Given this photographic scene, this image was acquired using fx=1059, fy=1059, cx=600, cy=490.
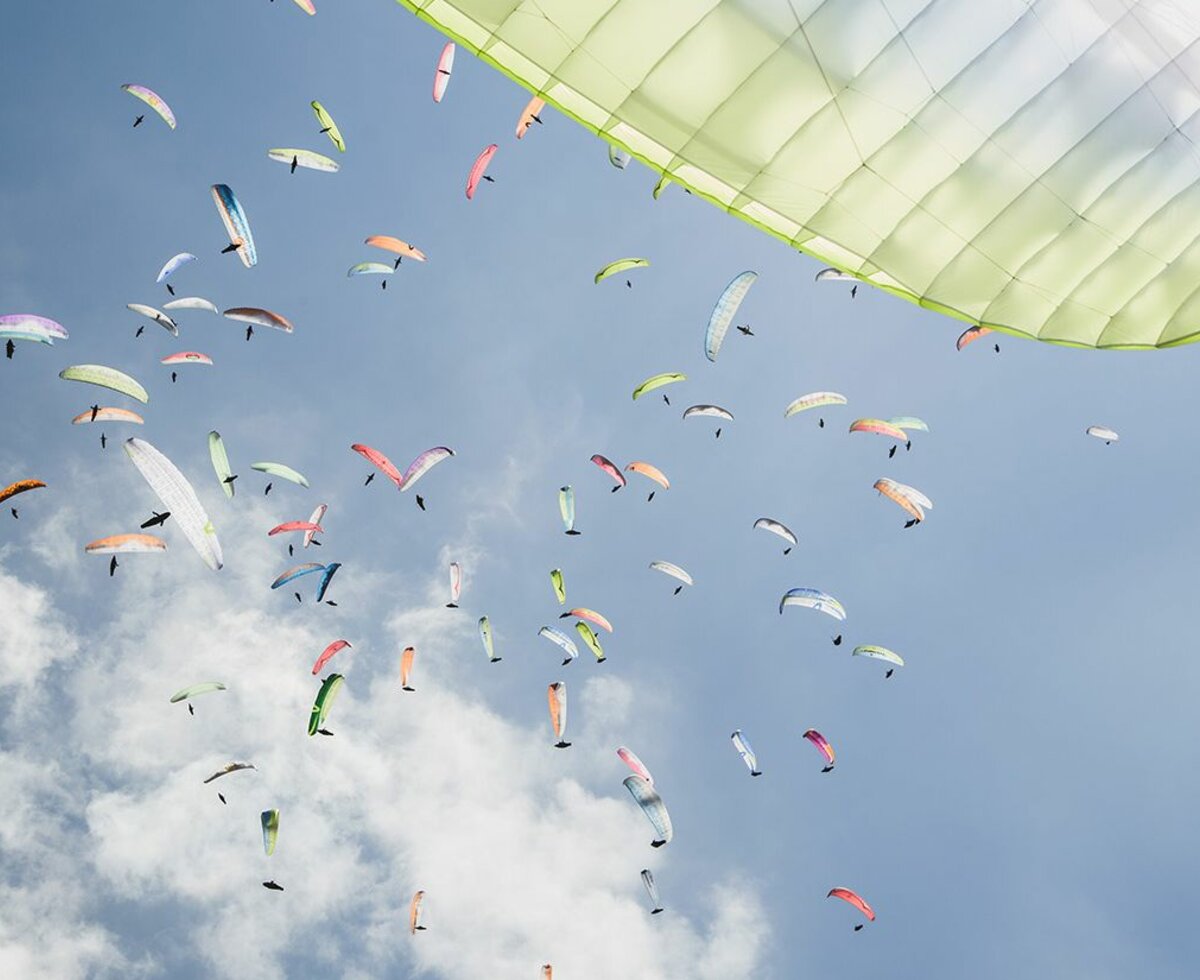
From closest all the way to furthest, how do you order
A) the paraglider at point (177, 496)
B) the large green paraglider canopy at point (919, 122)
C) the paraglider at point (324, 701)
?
1. the large green paraglider canopy at point (919, 122)
2. the paraglider at point (177, 496)
3. the paraglider at point (324, 701)

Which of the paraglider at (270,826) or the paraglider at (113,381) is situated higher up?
the paraglider at (113,381)

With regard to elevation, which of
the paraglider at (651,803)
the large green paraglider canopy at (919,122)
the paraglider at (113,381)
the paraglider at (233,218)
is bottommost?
the paraglider at (651,803)

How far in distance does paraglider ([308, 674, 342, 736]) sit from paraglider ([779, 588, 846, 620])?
26.6 ft

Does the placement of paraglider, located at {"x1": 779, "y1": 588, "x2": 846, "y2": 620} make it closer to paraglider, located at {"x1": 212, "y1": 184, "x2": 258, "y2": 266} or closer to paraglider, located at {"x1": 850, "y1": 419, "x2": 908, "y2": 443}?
paraglider, located at {"x1": 850, "y1": 419, "x2": 908, "y2": 443}

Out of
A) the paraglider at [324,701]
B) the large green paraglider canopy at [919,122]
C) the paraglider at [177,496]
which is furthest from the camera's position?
the paraglider at [324,701]

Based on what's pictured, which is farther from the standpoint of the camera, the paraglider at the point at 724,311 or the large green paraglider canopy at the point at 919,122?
the paraglider at the point at 724,311

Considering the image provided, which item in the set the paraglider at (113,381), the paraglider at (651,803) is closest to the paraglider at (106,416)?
the paraglider at (113,381)

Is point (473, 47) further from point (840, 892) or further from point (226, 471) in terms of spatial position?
point (840, 892)

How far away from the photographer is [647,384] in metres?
18.3

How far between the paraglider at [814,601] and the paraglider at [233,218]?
423 inches

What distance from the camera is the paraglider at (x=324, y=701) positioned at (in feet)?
59.1

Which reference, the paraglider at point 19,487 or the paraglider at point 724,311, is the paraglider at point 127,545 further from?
the paraglider at point 724,311

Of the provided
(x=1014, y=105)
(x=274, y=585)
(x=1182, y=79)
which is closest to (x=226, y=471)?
(x=274, y=585)

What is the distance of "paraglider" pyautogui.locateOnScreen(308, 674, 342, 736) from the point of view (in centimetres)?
1802
